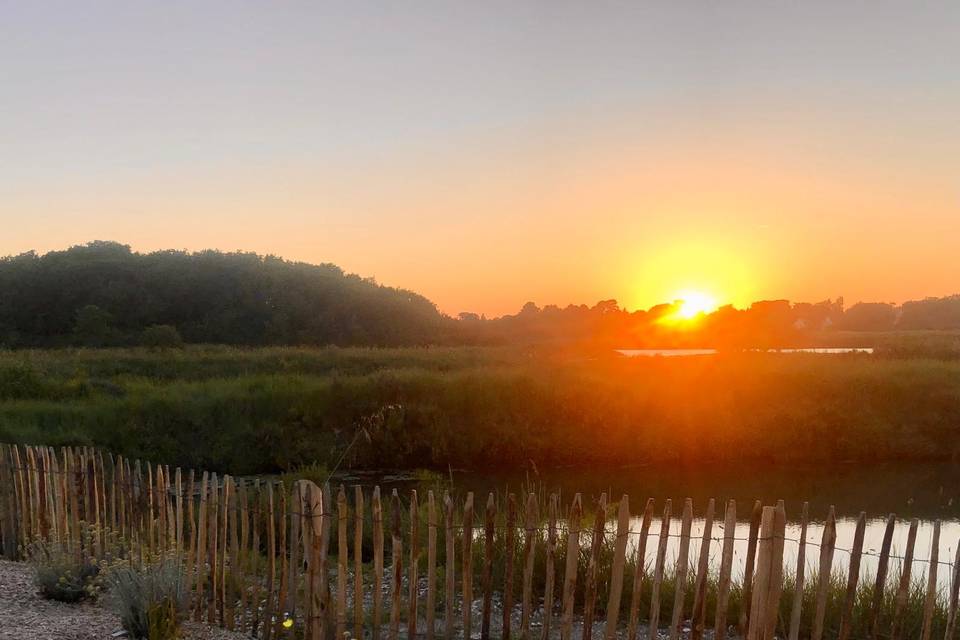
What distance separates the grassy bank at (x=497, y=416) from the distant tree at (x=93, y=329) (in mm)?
24104

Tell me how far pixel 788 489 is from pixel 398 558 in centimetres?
1338

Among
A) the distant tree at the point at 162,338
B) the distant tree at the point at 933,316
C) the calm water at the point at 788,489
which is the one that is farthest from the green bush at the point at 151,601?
the distant tree at the point at 933,316

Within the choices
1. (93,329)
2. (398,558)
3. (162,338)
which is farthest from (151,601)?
(93,329)

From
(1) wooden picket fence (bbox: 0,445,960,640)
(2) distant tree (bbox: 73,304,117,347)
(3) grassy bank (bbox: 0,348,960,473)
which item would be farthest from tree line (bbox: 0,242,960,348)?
(1) wooden picket fence (bbox: 0,445,960,640)

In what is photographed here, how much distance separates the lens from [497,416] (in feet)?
67.0

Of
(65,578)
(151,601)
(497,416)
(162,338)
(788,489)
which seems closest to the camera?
(151,601)

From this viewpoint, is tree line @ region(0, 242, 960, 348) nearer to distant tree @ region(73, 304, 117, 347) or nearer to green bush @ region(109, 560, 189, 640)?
distant tree @ region(73, 304, 117, 347)

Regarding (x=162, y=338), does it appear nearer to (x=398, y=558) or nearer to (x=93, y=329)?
(x=93, y=329)

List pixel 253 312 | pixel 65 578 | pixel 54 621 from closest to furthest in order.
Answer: pixel 54 621 → pixel 65 578 → pixel 253 312

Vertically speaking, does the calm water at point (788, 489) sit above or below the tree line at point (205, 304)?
below

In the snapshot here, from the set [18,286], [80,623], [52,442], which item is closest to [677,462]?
[52,442]

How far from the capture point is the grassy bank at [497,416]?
18.7 m

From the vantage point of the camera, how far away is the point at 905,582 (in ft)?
17.0

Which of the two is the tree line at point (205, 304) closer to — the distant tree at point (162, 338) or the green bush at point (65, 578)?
the distant tree at point (162, 338)
